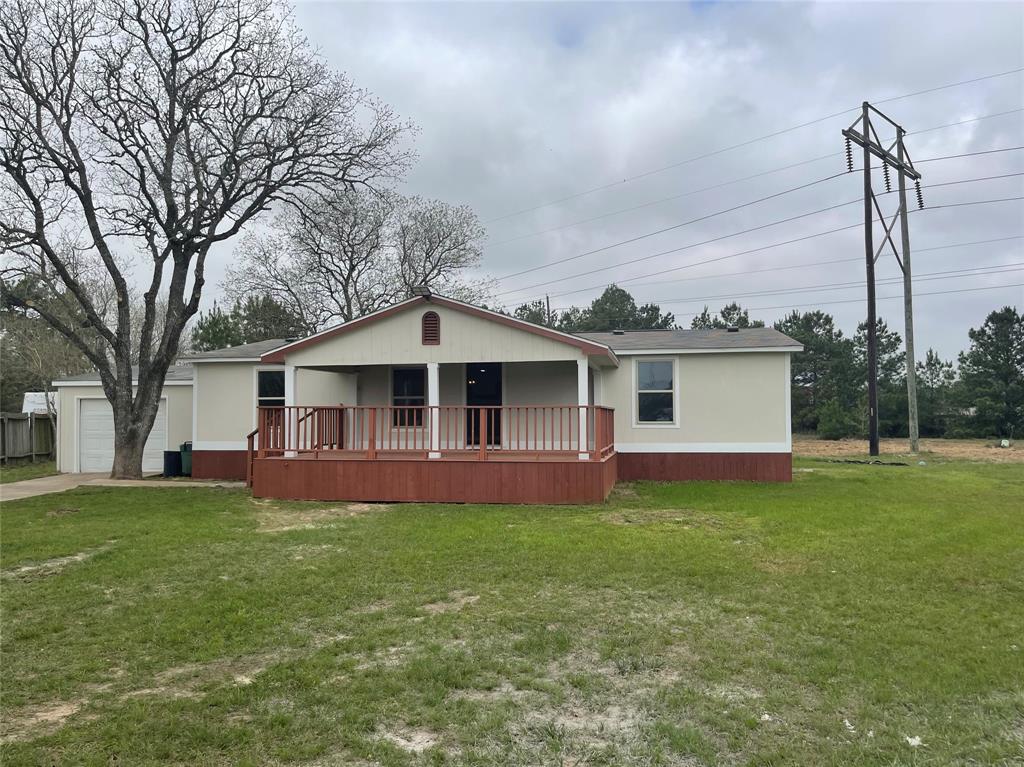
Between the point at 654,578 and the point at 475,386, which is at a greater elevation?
the point at 475,386

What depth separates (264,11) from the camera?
14984mm

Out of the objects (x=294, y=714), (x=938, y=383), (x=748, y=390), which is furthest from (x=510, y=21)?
(x=938, y=383)

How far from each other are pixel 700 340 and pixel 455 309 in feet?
18.1

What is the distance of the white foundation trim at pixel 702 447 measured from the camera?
12812 mm

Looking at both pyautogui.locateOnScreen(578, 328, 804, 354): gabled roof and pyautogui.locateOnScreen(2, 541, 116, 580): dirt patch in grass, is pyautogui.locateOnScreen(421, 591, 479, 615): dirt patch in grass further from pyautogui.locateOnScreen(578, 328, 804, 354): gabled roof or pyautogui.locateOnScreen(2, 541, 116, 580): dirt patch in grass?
pyautogui.locateOnScreen(578, 328, 804, 354): gabled roof

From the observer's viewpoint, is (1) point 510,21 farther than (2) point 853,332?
No

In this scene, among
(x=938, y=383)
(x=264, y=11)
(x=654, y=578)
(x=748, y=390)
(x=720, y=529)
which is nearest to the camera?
(x=654, y=578)

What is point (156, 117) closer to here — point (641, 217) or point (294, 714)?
point (294, 714)

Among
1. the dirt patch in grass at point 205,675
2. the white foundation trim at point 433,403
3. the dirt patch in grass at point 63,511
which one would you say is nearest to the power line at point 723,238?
the white foundation trim at point 433,403

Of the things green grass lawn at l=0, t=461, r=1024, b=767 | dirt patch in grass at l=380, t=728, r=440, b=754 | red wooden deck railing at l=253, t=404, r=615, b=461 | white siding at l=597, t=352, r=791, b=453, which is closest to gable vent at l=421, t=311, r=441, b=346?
red wooden deck railing at l=253, t=404, r=615, b=461

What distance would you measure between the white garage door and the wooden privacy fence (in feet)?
10.6

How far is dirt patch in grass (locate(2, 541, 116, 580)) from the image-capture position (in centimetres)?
590

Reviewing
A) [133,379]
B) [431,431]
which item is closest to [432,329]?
[431,431]

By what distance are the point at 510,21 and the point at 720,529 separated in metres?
9.60
